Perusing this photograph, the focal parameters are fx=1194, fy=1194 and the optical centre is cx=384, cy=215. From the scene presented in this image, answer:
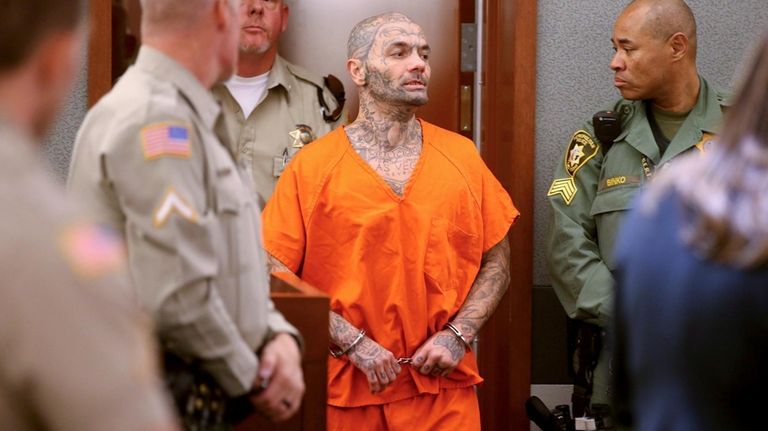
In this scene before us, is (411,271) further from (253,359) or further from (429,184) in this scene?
(253,359)

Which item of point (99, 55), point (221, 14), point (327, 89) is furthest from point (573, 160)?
point (221, 14)

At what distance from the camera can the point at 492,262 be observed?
3.91 m

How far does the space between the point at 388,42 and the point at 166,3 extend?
1769 mm

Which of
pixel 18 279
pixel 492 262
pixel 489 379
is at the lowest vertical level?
pixel 489 379

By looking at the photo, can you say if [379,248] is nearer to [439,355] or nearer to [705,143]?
[439,355]

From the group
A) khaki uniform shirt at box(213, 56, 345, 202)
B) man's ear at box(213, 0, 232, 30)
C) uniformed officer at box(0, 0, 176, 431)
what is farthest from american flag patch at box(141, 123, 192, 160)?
khaki uniform shirt at box(213, 56, 345, 202)

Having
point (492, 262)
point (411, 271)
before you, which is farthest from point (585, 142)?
point (411, 271)

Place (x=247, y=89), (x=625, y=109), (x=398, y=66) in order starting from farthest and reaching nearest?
(x=247, y=89) → (x=625, y=109) → (x=398, y=66)

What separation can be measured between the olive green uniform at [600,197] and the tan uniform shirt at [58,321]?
2.85 m

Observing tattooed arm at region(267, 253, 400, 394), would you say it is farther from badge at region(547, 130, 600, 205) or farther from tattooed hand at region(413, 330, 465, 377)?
badge at region(547, 130, 600, 205)

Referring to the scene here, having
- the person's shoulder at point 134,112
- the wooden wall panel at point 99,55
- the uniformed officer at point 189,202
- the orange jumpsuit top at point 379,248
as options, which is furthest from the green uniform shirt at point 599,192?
the person's shoulder at point 134,112

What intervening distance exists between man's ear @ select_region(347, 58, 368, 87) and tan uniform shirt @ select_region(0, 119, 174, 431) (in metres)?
2.83

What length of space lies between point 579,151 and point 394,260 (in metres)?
0.87

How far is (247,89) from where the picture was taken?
4270 millimetres
